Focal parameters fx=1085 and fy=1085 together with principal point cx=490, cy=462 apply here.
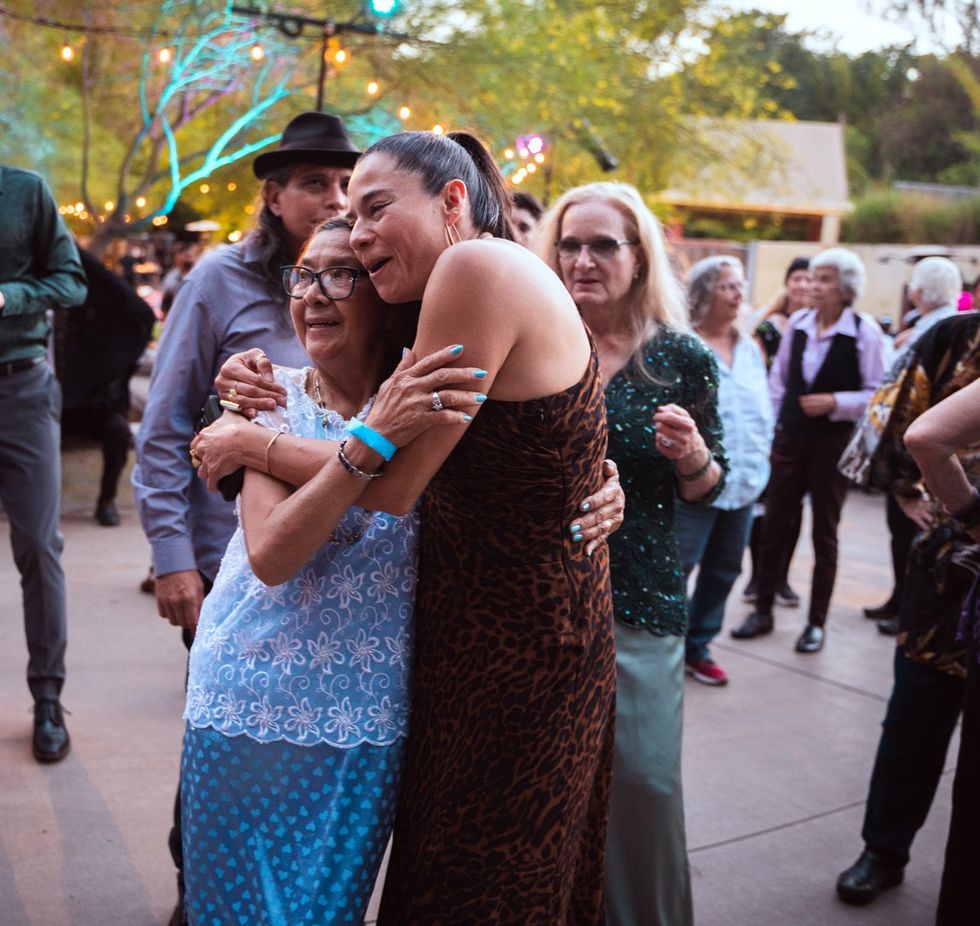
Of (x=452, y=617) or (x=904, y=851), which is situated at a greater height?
(x=452, y=617)

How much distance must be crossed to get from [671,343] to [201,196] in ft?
72.9

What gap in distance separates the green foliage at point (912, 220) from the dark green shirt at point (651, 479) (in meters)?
27.1

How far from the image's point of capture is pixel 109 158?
19766 millimetres

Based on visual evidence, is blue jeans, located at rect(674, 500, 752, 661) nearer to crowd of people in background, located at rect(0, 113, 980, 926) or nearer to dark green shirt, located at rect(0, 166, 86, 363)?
crowd of people in background, located at rect(0, 113, 980, 926)

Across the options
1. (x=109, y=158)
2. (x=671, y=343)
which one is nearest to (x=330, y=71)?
(x=109, y=158)

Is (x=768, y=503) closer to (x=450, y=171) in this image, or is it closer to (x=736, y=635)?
(x=736, y=635)

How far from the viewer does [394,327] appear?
A: 82.2 inches

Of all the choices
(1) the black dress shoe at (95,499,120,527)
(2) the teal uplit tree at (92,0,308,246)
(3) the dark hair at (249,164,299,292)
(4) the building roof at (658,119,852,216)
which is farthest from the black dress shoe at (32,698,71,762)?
(4) the building roof at (658,119,852,216)

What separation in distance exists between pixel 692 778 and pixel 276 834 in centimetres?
284

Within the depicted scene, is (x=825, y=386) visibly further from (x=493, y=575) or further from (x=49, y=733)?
(x=493, y=575)

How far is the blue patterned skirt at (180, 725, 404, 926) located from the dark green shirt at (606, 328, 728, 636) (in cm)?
100

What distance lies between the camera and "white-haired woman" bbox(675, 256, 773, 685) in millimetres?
5377

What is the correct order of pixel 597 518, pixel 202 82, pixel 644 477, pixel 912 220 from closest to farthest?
1. pixel 597 518
2. pixel 644 477
3. pixel 202 82
4. pixel 912 220

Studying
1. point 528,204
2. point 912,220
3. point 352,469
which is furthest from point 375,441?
point 912,220
